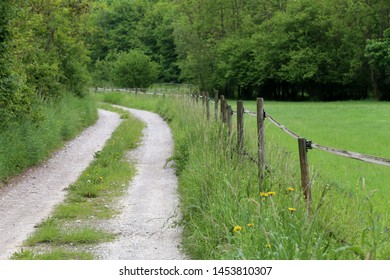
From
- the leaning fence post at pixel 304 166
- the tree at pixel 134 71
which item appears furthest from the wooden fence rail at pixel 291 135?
the tree at pixel 134 71

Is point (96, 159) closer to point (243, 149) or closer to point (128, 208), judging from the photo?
point (128, 208)

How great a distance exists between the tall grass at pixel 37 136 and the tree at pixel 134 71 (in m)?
50.4

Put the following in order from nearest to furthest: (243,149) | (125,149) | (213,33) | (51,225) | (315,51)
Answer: (51,225), (243,149), (125,149), (315,51), (213,33)

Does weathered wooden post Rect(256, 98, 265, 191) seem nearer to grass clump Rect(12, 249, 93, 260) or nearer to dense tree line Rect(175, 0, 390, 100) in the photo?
grass clump Rect(12, 249, 93, 260)

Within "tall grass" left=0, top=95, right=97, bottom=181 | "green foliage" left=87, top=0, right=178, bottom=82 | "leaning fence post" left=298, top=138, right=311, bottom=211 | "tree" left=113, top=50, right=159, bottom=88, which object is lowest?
"tall grass" left=0, top=95, right=97, bottom=181

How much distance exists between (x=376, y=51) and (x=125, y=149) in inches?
1679

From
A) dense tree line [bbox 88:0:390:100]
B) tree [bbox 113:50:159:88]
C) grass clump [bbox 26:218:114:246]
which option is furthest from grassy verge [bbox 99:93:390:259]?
tree [bbox 113:50:159:88]

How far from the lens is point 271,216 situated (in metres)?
6.02

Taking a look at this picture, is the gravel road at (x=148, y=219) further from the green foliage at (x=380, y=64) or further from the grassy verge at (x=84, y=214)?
the green foliage at (x=380, y=64)

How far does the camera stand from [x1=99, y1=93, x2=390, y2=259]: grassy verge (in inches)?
199

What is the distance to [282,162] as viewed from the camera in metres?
7.89

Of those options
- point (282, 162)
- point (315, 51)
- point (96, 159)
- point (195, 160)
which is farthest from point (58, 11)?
point (315, 51)

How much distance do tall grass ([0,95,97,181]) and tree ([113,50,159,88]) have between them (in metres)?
50.4

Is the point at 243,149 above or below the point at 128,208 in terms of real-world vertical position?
above
